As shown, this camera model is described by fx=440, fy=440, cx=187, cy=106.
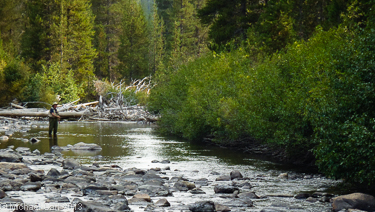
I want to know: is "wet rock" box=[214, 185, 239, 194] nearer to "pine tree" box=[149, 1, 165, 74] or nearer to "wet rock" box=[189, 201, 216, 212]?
"wet rock" box=[189, 201, 216, 212]

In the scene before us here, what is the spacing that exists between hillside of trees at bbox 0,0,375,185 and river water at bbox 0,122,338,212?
0.91 meters

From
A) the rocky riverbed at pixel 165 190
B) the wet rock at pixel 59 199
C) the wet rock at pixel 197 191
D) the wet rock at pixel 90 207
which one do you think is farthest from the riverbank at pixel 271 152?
the wet rock at pixel 59 199

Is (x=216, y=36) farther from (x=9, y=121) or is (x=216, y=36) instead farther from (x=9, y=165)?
(x=9, y=165)

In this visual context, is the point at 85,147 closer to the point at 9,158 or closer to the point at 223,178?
the point at 9,158

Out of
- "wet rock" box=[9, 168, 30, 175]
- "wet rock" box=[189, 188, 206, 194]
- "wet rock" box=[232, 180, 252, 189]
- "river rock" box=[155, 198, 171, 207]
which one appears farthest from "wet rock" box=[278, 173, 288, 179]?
"wet rock" box=[9, 168, 30, 175]

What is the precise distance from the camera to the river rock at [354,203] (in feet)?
28.3

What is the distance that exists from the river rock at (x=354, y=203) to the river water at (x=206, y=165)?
205 millimetres

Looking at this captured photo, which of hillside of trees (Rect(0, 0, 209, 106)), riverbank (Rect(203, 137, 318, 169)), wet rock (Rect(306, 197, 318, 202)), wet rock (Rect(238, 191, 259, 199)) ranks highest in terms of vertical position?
hillside of trees (Rect(0, 0, 209, 106))

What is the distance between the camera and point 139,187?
10.4 metres

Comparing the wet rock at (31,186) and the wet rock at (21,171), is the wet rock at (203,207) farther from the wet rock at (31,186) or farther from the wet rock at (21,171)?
the wet rock at (21,171)

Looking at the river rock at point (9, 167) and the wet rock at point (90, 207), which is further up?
the wet rock at point (90, 207)

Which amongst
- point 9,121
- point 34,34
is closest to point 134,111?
point 9,121

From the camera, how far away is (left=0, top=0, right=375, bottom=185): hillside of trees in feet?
32.9

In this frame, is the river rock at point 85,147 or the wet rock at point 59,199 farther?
the river rock at point 85,147
